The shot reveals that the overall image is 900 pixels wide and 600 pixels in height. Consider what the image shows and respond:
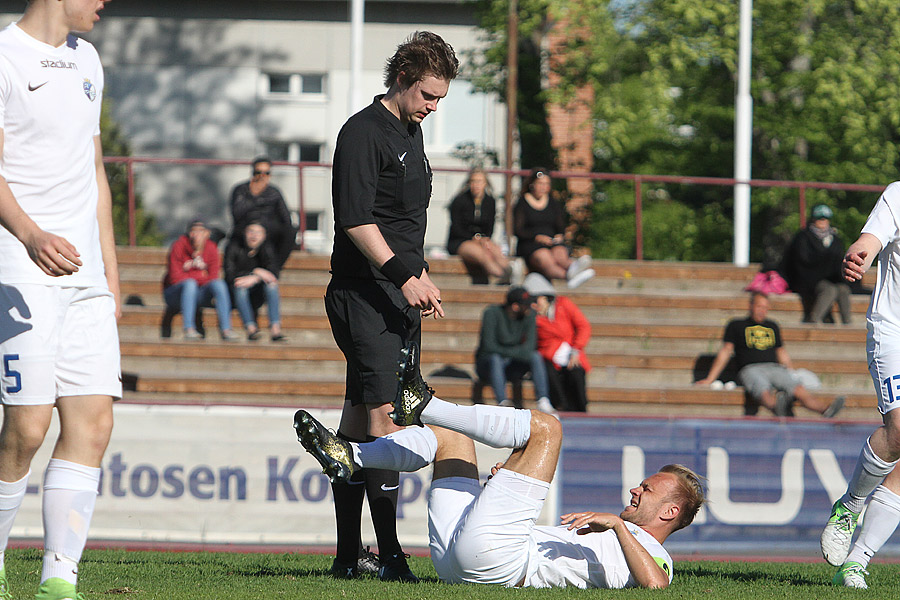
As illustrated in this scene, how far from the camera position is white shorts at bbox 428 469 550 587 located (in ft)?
15.8

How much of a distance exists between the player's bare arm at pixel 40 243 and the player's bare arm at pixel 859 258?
3.31 metres

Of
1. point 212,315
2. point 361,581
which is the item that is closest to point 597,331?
point 212,315

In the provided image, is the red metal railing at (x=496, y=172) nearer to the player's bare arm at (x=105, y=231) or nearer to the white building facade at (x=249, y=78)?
the white building facade at (x=249, y=78)

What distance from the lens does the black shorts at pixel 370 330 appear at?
16.5 feet

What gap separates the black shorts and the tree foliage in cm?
1613

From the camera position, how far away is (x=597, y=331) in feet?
47.9

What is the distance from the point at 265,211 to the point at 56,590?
10.3m

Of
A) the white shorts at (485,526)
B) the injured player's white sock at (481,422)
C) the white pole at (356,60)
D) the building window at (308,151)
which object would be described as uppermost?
the white pole at (356,60)

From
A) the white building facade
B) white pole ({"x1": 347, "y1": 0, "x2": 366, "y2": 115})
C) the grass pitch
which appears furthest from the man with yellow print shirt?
the white building facade

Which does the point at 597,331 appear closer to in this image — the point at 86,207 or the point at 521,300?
the point at 521,300

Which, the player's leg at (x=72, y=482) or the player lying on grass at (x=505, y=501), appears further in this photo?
the player lying on grass at (x=505, y=501)

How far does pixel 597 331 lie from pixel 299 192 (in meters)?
5.54

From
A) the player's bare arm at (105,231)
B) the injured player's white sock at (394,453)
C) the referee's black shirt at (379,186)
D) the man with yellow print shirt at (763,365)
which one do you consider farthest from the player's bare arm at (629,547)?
the man with yellow print shirt at (763,365)

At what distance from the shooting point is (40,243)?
11.9 ft
